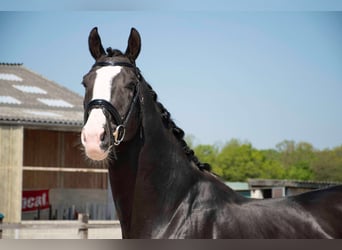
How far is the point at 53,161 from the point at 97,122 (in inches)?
506

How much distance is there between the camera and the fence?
1057cm

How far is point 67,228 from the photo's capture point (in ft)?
35.1

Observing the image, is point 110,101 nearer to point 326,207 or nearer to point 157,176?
point 157,176

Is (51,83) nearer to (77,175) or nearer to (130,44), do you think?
(77,175)

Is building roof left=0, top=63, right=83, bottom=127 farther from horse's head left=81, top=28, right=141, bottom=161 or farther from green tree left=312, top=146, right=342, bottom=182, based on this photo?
horse's head left=81, top=28, right=141, bottom=161

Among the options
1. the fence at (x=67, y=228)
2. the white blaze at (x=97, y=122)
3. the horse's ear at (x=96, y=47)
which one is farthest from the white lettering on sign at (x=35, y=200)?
the white blaze at (x=97, y=122)

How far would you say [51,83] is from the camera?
690 inches

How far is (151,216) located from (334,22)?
4.33 meters

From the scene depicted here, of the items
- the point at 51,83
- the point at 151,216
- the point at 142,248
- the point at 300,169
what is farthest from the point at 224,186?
the point at 300,169

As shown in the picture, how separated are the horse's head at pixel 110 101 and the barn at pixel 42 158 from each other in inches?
448

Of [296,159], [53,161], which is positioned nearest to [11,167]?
[53,161]

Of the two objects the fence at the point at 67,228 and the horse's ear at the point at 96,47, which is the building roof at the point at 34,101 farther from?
the horse's ear at the point at 96,47

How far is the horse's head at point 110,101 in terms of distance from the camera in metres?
2.85

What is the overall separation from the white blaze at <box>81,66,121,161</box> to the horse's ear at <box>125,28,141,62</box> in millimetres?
230
